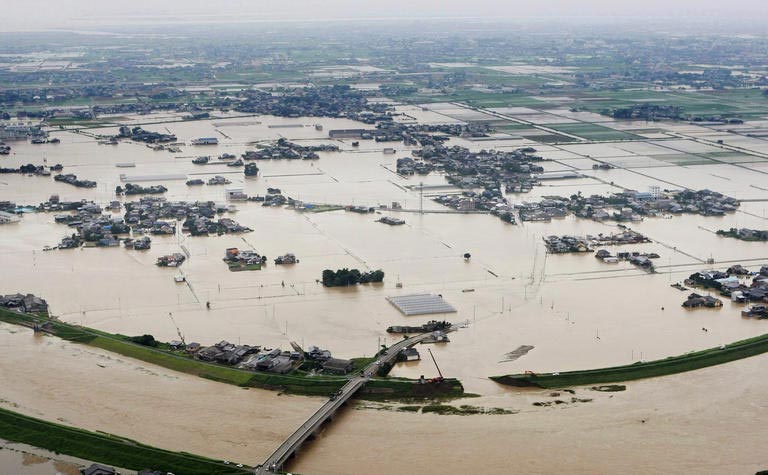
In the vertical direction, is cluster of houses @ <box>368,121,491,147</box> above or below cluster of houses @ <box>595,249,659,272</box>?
below

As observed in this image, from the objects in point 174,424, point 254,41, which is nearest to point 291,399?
point 174,424

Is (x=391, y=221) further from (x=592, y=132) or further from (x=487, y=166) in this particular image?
(x=592, y=132)

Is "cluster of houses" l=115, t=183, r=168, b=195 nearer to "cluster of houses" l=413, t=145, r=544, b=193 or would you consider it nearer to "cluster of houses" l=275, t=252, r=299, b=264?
"cluster of houses" l=275, t=252, r=299, b=264

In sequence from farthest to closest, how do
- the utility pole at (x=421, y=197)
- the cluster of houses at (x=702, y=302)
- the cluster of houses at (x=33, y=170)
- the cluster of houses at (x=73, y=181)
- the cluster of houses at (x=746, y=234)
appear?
the cluster of houses at (x=33, y=170)
the cluster of houses at (x=73, y=181)
the utility pole at (x=421, y=197)
the cluster of houses at (x=746, y=234)
the cluster of houses at (x=702, y=302)

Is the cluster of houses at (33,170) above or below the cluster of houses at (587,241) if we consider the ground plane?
below

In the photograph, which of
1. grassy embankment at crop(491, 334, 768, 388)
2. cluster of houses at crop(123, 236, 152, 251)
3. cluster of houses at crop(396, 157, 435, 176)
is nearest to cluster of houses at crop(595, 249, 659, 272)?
grassy embankment at crop(491, 334, 768, 388)

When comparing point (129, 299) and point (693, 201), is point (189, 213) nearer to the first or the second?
point (129, 299)

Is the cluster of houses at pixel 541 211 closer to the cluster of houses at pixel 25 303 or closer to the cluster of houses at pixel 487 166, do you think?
the cluster of houses at pixel 487 166

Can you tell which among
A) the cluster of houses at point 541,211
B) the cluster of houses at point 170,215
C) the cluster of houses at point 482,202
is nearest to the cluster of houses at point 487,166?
the cluster of houses at point 482,202
